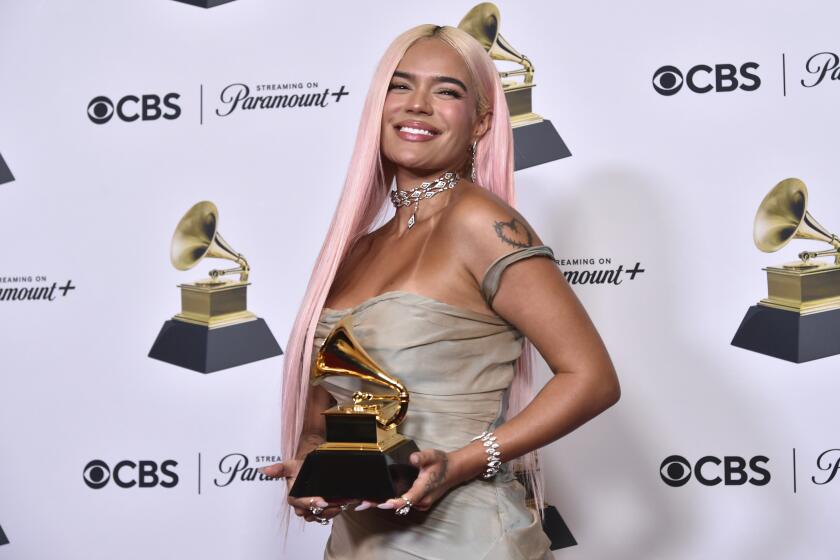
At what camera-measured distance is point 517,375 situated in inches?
68.7

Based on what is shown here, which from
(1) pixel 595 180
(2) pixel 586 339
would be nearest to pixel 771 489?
(1) pixel 595 180

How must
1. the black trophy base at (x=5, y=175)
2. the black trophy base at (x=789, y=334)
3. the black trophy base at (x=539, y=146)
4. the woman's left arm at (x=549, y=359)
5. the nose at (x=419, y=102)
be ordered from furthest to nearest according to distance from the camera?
1. the black trophy base at (x=5, y=175)
2. the black trophy base at (x=539, y=146)
3. the black trophy base at (x=789, y=334)
4. the nose at (x=419, y=102)
5. the woman's left arm at (x=549, y=359)

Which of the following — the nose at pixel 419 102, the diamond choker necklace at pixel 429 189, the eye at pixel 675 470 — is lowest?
the eye at pixel 675 470

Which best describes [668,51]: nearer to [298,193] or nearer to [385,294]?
[298,193]

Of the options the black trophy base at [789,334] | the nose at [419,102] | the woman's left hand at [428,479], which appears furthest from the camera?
the black trophy base at [789,334]

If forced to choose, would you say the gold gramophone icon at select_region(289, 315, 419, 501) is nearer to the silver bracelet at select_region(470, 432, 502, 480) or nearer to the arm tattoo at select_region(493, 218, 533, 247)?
the silver bracelet at select_region(470, 432, 502, 480)

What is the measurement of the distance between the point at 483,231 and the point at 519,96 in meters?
1.26

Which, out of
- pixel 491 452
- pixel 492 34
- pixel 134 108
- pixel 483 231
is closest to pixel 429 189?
pixel 483 231

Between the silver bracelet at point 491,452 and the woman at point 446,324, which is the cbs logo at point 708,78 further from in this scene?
the silver bracelet at point 491,452

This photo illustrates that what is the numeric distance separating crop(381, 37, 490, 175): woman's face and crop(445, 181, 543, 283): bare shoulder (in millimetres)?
135

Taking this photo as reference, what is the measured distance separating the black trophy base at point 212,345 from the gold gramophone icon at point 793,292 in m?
1.26

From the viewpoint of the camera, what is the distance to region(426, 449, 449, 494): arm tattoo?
4.26 ft

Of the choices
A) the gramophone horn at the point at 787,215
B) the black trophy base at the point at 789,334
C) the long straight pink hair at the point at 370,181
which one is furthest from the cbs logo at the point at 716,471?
the long straight pink hair at the point at 370,181

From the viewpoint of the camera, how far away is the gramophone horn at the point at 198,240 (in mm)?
2725
